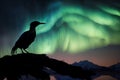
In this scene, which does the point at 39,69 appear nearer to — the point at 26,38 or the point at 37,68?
the point at 37,68

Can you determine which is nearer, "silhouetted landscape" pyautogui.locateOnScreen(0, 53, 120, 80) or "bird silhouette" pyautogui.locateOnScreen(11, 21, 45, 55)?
"silhouetted landscape" pyautogui.locateOnScreen(0, 53, 120, 80)

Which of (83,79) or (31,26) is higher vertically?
(31,26)

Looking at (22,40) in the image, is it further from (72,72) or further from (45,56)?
(72,72)

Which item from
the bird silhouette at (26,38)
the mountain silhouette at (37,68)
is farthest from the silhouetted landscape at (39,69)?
the bird silhouette at (26,38)

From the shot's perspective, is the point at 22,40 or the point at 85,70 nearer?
the point at 85,70

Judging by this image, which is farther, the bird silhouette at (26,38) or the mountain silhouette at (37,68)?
the bird silhouette at (26,38)

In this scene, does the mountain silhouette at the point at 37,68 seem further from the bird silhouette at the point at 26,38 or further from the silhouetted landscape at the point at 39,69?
→ the bird silhouette at the point at 26,38

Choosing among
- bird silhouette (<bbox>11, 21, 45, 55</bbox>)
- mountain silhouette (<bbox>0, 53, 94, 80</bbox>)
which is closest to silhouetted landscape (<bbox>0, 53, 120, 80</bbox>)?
mountain silhouette (<bbox>0, 53, 94, 80</bbox>)

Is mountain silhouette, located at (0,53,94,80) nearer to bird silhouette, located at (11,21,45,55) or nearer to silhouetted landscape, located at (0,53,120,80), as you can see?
silhouetted landscape, located at (0,53,120,80)

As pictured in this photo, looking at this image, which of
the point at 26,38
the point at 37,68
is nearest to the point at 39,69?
the point at 37,68

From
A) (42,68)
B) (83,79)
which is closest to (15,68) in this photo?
(42,68)

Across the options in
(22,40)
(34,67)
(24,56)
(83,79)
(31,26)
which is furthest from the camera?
(31,26)

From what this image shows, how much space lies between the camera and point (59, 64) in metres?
2.41

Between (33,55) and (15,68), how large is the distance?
274mm
